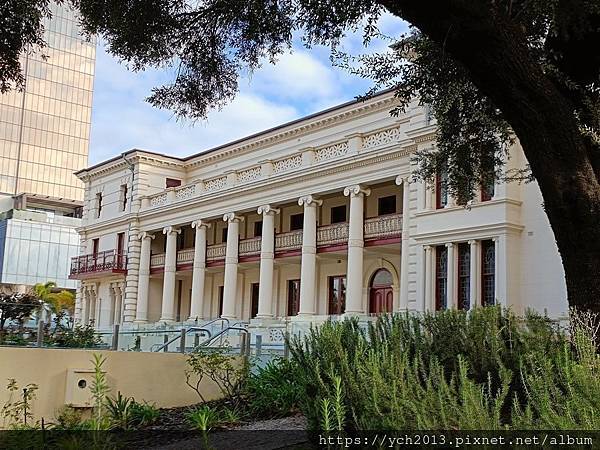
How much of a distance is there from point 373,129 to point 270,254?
7.13 metres

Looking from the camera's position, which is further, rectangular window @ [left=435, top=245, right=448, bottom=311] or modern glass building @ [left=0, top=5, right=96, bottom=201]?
modern glass building @ [left=0, top=5, right=96, bottom=201]

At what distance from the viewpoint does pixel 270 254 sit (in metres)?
34.2

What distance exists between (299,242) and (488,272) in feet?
37.4

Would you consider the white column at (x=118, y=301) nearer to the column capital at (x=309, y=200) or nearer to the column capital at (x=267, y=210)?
the column capital at (x=267, y=210)

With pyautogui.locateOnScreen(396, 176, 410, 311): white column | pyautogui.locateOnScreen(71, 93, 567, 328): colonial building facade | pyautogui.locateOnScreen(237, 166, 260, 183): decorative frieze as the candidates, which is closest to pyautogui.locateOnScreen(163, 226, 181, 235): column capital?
pyautogui.locateOnScreen(71, 93, 567, 328): colonial building facade

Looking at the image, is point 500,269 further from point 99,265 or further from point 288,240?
point 99,265

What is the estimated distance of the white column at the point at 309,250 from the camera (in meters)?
31.4

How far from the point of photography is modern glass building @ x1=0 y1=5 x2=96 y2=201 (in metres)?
116

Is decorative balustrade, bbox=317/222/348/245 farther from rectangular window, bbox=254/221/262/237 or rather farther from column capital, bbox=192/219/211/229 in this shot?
column capital, bbox=192/219/211/229

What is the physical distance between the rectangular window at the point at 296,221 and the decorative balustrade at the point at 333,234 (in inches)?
167

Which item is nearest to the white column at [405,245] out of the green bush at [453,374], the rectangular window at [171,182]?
the green bush at [453,374]

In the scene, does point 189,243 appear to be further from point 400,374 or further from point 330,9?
point 400,374

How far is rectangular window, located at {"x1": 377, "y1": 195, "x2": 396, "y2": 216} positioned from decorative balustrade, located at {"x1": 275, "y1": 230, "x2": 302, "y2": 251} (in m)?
3.55

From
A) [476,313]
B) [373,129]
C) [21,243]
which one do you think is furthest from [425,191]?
[21,243]
